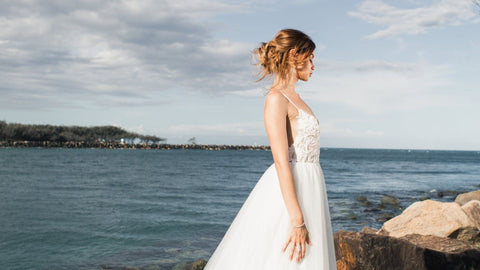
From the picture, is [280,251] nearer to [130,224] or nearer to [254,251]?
[254,251]

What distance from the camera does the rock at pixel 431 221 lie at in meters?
8.98

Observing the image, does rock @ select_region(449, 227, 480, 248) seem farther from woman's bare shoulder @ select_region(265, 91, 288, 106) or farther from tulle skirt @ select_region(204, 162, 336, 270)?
woman's bare shoulder @ select_region(265, 91, 288, 106)

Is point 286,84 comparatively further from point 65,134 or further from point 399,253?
point 65,134

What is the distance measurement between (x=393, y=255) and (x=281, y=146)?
3447 millimetres

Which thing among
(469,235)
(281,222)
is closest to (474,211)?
(469,235)

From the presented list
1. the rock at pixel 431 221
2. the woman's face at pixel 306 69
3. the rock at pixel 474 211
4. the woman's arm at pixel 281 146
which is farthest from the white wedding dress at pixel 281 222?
the rock at pixel 474 211

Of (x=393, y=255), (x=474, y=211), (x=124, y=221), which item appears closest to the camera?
(x=393, y=255)

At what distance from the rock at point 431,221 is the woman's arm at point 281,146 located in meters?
7.68

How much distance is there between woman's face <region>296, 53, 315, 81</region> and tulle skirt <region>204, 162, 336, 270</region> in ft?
2.13

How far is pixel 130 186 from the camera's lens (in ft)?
97.5

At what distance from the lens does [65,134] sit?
5595 inches

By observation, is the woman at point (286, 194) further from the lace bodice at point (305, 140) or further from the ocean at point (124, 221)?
the ocean at point (124, 221)

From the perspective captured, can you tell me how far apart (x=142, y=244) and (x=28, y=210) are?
28.4 ft

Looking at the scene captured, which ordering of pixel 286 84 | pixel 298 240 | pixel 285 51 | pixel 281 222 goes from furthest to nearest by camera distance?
1. pixel 286 84
2. pixel 285 51
3. pixel 281 222
4. pixel 298 240
